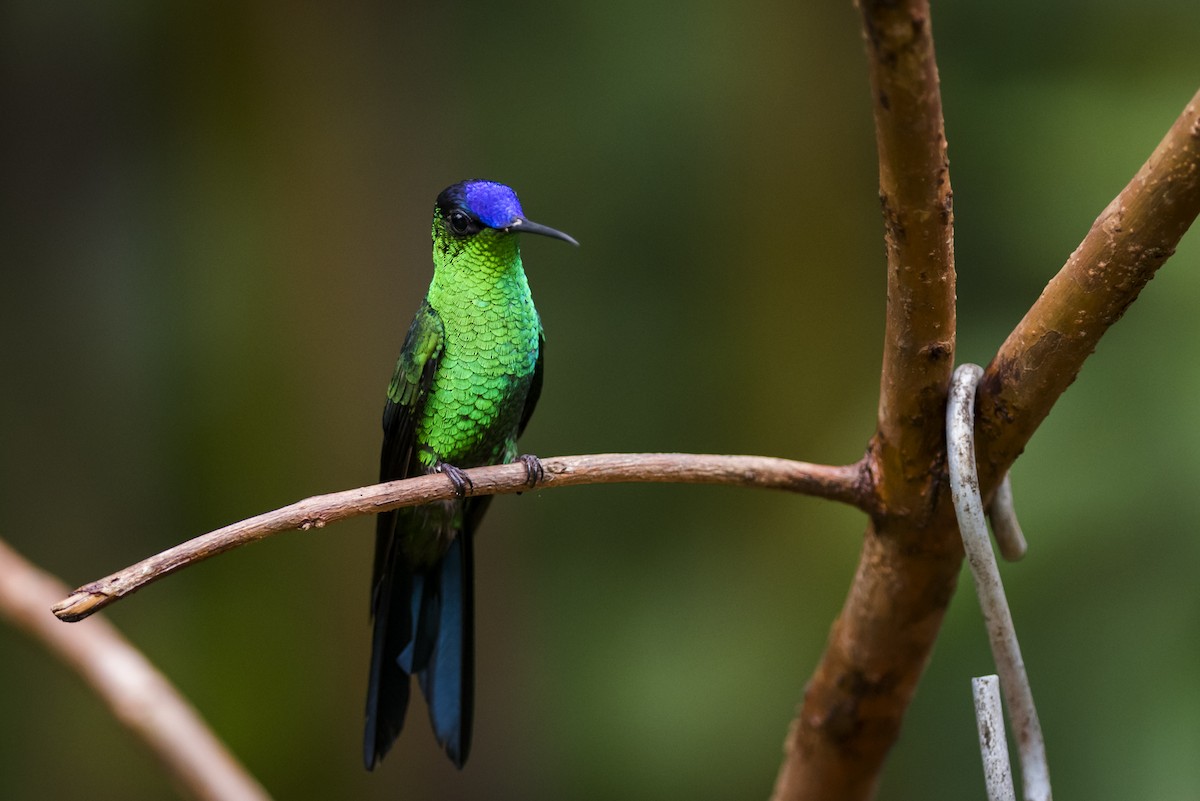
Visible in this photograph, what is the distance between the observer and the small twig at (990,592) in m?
0.67

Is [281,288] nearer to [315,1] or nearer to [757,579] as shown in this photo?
[315,1]

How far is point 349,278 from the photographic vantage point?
2.29 meters

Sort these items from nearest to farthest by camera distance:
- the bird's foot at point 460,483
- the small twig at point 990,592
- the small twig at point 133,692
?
the small twig at point 990,592 → the bird's foot at point 460,483 → the small twig at point 133,692

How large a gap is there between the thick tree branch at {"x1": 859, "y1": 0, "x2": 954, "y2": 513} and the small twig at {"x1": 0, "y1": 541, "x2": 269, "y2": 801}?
0.87m

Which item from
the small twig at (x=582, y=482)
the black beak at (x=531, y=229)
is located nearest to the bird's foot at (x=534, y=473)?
the small twig at (x=582, y=482)

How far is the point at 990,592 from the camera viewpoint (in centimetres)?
67

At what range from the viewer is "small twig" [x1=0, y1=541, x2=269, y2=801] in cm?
127

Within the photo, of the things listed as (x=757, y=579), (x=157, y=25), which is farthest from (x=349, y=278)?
(x=757, y=579)

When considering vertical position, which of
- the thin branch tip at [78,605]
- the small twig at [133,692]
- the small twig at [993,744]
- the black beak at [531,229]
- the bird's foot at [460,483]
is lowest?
the small twig at [133,692]

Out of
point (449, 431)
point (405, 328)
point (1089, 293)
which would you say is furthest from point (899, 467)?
point (405, 328)

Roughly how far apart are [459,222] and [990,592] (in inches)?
23.3

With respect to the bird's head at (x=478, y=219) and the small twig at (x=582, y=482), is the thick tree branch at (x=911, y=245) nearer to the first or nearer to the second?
A: the small twig at (x=582, y=482)

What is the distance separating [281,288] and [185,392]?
1.08 feet

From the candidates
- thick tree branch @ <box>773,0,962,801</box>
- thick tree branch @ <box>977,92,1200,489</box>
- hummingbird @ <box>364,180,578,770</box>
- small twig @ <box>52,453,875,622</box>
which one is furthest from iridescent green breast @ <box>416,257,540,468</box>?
thick tree branch @ <box>977,92,1200,489</box>
